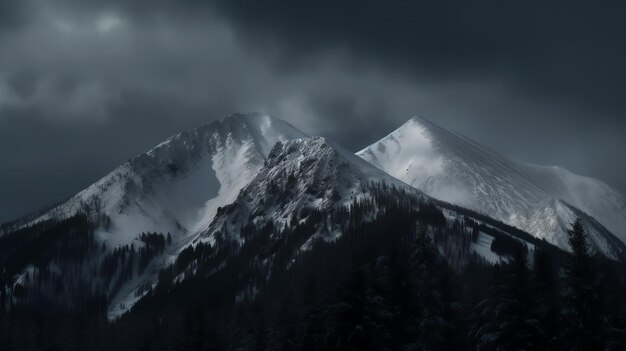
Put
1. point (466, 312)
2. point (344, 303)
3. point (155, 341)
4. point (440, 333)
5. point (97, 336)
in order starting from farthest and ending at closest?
point (97, 336) → point (155, 341) → point (466, 312) → point (440, 333) → point (344, 303)

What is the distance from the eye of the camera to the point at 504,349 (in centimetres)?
4972

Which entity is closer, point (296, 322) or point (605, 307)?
point (605, 307)

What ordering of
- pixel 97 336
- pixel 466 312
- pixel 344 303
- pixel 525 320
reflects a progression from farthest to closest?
pixel 97 336
pixel 466 312
pixel 344 303
pixel 525 320

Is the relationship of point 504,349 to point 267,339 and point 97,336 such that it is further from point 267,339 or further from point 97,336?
point 97,336

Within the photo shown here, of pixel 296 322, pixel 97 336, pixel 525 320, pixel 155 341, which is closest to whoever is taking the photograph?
pixel 525 320

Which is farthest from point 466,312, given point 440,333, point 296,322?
point 296,322

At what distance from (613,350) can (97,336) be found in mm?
149527

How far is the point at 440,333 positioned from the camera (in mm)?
61281

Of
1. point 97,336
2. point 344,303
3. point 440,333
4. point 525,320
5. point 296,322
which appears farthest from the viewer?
point 97,336

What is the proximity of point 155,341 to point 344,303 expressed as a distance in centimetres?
8620

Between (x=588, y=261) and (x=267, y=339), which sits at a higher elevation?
(x=588, y=261)

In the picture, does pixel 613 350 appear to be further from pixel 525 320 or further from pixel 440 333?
pixel 440 333

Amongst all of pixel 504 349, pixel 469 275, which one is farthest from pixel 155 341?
pixel 504 349

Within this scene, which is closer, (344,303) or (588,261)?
(588,261)
